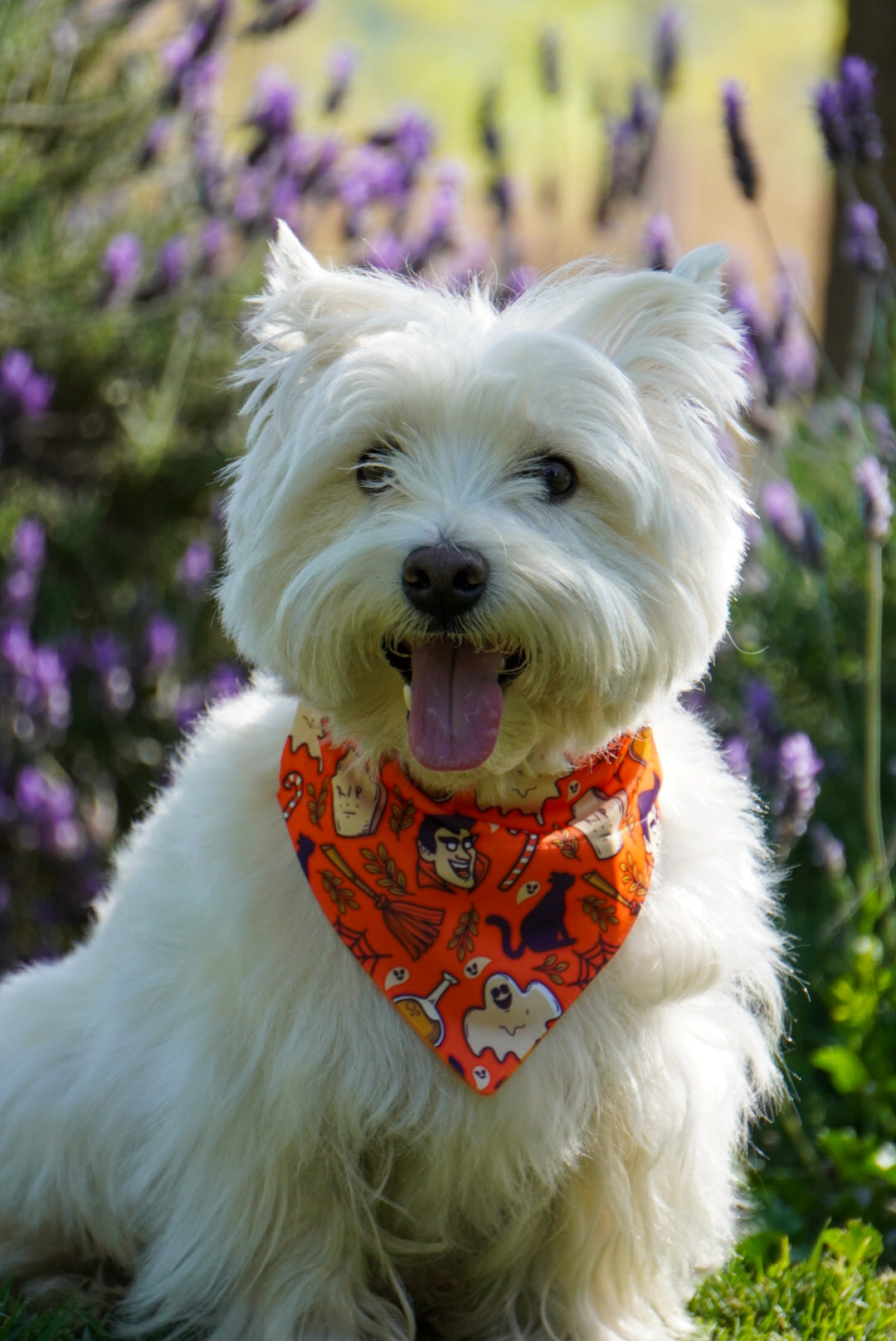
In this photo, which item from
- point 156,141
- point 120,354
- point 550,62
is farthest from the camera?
point 120,354

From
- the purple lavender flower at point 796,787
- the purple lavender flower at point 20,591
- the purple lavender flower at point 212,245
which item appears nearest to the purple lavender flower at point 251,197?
the purple lavender flower at point 212,245

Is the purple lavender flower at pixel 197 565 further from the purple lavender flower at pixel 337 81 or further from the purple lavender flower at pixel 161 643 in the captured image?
the purple lavender flower at pixel 337 81

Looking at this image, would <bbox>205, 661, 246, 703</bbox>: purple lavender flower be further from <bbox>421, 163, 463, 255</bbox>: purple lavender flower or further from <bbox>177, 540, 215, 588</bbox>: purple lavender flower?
<bbox>421, 163, 463, 255</bbox>: purple lavender flower

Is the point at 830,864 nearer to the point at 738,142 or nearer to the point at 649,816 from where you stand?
the point at 649,816

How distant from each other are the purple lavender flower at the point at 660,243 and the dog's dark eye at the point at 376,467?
1.46 m

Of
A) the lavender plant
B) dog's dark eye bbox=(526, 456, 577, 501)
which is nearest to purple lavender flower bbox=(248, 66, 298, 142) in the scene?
the lavender plant

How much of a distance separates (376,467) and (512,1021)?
0.89 metres

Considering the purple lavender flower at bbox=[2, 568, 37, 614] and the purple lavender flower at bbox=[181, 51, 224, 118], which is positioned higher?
the purple lavender flower at bbox=[181, 51, 224, 118]

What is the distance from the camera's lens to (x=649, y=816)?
2.31 m

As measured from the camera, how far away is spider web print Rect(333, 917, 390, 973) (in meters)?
2.23

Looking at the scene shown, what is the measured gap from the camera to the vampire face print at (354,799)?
2.27 meters

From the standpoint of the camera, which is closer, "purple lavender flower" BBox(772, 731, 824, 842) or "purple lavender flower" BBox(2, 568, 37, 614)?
"purple lavender flower" BBox(772, 731, 824, 842)

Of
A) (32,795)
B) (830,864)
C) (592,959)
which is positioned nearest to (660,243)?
(830,864)

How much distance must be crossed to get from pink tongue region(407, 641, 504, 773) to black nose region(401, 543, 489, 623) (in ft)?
0.35
